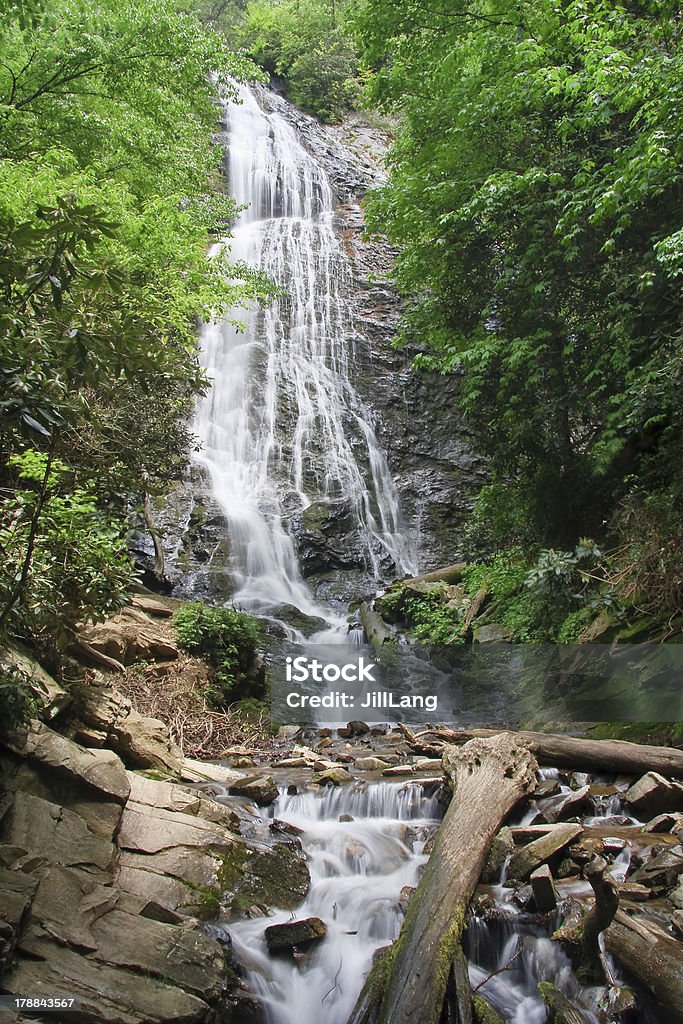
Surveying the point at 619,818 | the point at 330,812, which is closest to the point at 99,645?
the point at 330,812

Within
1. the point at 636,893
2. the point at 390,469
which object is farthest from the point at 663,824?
the point at 390,469

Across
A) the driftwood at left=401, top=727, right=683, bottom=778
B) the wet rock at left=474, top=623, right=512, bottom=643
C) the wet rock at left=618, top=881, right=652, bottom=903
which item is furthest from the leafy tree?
the wet rock at left=474, top=623, right=512, bottom=643

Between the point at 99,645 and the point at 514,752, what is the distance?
415cm

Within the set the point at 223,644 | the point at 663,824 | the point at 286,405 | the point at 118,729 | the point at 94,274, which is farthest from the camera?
the point at 286,405

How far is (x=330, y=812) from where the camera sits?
5637mm

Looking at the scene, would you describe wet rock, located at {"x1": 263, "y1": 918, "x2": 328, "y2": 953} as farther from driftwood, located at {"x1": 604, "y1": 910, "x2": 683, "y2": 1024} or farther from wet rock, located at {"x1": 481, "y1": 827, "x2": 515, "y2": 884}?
driftwood, located at {"x1": 604, "y1": 910, "x2": 683, "y2": 1024}

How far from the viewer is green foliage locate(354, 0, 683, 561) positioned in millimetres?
7551

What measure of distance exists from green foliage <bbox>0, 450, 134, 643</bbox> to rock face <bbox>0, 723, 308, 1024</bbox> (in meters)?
0.81

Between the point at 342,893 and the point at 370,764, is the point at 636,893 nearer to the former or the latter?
the point at 342,893

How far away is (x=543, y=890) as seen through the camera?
3.92m

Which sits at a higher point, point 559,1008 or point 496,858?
point 496,858

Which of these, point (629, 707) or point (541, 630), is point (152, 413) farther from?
point (629, 707)

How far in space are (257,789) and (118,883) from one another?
1.72 meters

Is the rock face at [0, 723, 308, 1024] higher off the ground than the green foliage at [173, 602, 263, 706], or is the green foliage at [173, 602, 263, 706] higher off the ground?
the green foliage at [173, 602, 263, 706]
